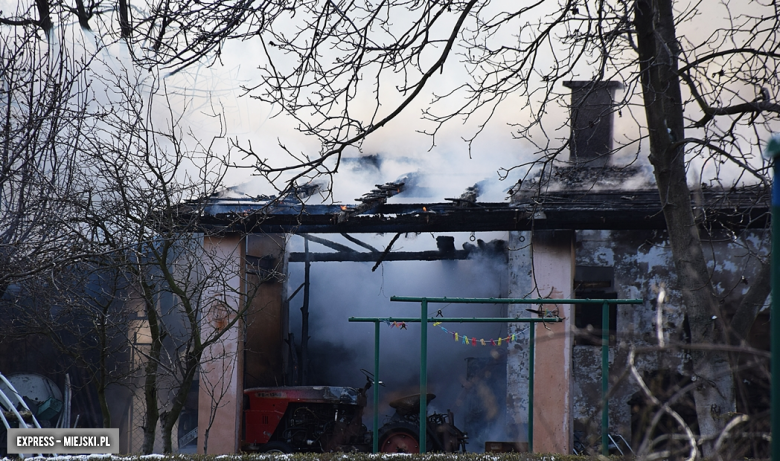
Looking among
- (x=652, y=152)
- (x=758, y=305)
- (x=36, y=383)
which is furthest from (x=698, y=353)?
(x=36, y=383)

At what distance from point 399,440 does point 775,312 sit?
8972 millimetres

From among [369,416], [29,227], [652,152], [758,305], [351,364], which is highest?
[652,152]

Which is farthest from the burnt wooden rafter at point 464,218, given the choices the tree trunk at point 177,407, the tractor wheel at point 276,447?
the tractor wheel at point 276,447

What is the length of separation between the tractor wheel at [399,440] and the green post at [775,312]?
346 inches

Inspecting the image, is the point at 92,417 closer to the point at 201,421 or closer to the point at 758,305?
the point at 201,421

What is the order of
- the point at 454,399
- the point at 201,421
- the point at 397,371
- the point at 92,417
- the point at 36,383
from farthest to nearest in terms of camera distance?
the point at 397,371
the point at 454,399
the point at 92,417
the point at 36,383
the point at 201,421

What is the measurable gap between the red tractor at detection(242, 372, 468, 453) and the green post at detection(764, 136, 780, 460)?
886 centimetres

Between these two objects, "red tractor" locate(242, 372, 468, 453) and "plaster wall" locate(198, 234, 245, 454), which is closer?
"plaster wall" locate(198, 234, 245, 454)

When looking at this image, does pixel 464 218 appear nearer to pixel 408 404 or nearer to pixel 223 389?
pixel 408 404

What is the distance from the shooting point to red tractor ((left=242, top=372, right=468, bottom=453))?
10.4 meters

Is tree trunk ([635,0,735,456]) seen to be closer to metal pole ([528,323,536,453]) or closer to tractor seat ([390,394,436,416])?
metal pole ([528,323,536,453])

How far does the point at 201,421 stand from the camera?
33.4 ft

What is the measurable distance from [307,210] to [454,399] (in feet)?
19.4

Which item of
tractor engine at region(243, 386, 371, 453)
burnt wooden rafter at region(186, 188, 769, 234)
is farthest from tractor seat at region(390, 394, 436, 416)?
burnt wooden rafter at region(186, 188, 769, 234)
